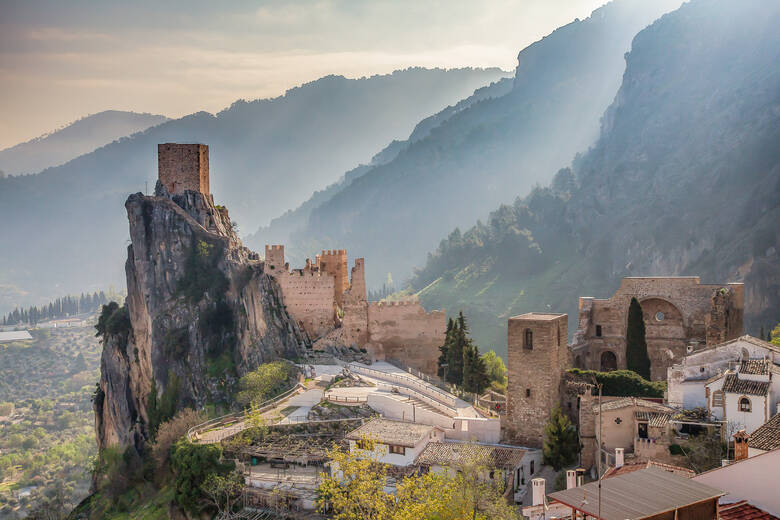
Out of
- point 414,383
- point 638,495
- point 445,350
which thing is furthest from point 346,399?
point 638,495

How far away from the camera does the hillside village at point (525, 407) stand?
24859 millimetres

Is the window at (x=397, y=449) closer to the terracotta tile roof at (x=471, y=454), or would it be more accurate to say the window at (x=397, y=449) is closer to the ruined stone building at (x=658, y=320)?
the terracotta tile roof at (x=471, y=454)

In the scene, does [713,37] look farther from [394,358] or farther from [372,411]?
[372,411]

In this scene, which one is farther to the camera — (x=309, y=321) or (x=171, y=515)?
(x=309, y=321)

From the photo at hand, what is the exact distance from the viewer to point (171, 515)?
131 ft

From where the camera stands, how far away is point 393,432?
36688mm

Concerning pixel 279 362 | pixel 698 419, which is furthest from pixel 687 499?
pixel 279 362

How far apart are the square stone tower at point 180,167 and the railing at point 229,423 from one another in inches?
934

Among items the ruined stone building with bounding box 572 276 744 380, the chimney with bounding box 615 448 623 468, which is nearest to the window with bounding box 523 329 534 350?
the chimney with bounding box 615 448 623 468

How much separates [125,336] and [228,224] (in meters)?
12.6

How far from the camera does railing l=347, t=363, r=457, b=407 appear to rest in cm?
4362

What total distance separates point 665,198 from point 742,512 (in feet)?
302

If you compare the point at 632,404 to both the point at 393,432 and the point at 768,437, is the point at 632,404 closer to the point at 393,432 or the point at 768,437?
the point at 768,437

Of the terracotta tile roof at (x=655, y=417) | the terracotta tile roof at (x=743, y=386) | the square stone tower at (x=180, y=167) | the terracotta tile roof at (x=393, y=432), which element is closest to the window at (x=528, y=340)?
the terracotta tile roof at (x=393, y=432)
